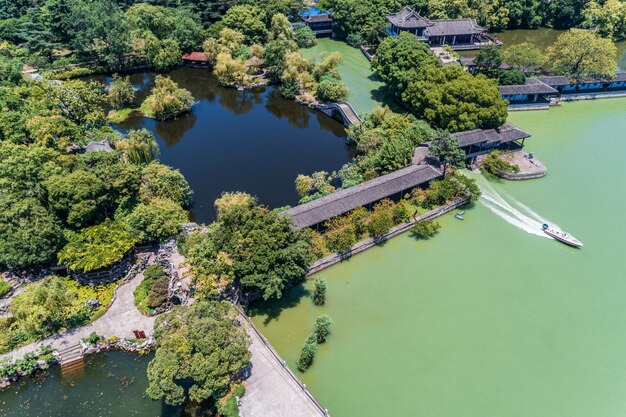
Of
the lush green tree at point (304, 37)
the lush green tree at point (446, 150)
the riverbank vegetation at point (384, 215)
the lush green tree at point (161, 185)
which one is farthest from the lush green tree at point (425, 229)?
the lush green tree at point (304, 37)

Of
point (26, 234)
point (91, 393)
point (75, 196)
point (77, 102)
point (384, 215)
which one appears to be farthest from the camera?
point (77, 102)

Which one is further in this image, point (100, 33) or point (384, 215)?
point (100, 33)

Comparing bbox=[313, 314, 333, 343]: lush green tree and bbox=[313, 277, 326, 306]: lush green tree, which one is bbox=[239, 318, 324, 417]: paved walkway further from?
bbox=[313, 277, 326, 306]: lush green tree

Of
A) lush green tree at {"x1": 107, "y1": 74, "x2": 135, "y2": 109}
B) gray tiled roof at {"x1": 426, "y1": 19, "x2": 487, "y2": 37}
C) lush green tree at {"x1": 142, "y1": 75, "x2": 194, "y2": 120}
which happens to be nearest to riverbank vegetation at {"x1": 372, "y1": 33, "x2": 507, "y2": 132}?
gray tiled roof at {"x1": 426, "y1": 19, "x2": 487, "y2": 37}

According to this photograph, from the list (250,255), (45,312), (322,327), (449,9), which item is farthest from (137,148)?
(449,9)

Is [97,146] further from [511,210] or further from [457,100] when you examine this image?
[511,210]

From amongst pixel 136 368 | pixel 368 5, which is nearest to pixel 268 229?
pixel 136 368

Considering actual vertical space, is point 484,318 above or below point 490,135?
below
